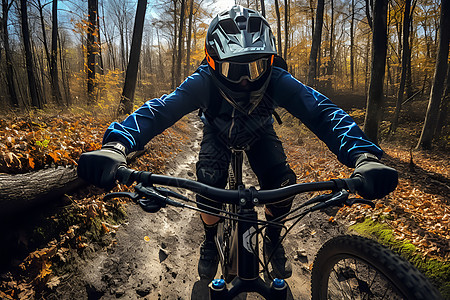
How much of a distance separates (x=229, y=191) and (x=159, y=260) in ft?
7.56

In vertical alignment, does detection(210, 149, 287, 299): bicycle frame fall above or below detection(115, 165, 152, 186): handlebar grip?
below

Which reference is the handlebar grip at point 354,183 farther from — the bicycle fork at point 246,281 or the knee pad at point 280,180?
the knee pad at point 280,180

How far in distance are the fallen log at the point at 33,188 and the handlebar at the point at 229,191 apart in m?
1.95

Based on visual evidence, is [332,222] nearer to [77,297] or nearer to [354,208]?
→ [354,208]

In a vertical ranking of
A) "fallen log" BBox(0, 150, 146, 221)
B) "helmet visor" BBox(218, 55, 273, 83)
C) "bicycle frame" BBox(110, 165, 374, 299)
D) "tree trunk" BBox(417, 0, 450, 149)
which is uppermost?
"tree trunk" BBox(417, 0, 450, 149)

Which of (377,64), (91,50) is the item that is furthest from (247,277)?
(91,50)

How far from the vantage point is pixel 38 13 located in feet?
53.2

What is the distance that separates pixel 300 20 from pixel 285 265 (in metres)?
26.7

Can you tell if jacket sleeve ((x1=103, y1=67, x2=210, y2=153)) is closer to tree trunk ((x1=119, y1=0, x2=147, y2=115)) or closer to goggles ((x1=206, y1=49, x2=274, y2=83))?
goggles ((x1=206, y1=49, x2=274, y2=83))

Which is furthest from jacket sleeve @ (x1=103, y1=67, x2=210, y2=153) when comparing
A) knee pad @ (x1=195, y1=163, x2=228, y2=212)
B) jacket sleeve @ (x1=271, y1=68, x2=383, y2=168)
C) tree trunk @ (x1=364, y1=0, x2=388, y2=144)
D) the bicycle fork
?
tree trunk @ (x1=364, y1=0, x2=388, y2=144)

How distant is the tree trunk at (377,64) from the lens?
6.14 metres

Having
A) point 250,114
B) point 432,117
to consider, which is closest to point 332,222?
point 250,114

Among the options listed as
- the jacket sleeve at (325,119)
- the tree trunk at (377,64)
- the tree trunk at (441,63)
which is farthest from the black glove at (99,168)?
the tree trunk at (441,63)

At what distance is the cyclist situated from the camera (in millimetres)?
1751
